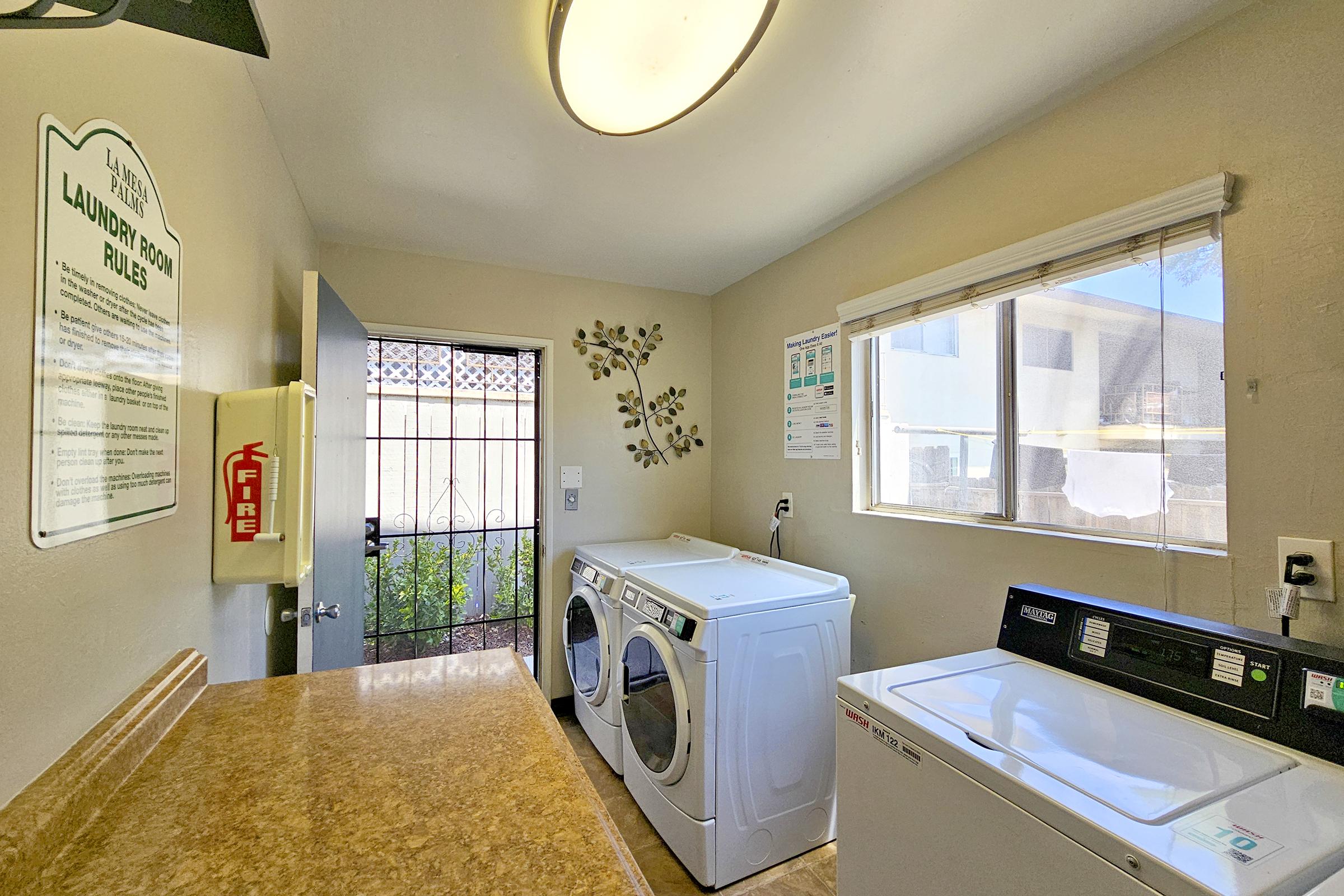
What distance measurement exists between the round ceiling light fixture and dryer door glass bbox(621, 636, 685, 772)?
5.38 feet

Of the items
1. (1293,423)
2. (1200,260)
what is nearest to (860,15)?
(1200,260)

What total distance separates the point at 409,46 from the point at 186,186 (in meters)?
0.62

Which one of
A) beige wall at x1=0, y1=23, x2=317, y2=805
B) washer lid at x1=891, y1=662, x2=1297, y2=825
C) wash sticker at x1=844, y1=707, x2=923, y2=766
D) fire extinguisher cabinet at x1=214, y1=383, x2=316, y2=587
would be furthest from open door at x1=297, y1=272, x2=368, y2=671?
washer lid at x1=891, y1=662, x2=1297, y2=825

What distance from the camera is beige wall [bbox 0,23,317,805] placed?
2.01 feet

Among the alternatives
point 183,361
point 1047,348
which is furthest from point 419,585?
point 1047,348

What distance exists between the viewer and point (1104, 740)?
100 cm

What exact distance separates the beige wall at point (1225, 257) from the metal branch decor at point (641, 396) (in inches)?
53.5

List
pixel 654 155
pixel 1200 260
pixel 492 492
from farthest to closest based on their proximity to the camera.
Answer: pixel 492 492 < pixel 654 155 < pixel 1200 260

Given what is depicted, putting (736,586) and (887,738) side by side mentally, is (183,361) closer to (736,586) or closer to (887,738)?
(887,738)

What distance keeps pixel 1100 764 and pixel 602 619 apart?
71.6 inches

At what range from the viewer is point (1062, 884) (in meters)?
0.82

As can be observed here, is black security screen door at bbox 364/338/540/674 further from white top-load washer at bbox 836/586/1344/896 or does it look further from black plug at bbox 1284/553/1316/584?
black plug at bbox 1284/553/1316/584

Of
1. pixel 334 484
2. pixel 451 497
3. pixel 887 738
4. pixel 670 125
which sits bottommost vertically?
pixel 887 738

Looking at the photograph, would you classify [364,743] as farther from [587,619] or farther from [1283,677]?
[587,619]
